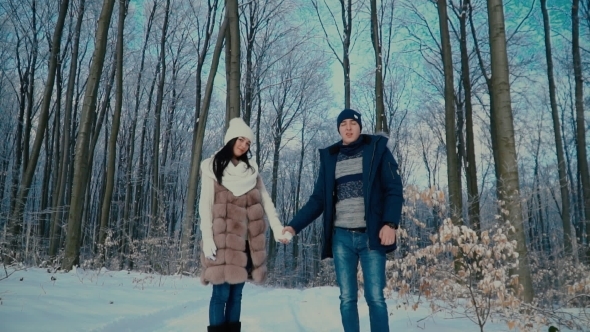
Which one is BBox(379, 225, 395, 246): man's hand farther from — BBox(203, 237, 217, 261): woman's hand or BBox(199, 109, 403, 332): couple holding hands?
BBox(203, 237, 217, 261): woman's hand

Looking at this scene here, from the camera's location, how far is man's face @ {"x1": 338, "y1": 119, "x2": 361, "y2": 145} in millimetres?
3230

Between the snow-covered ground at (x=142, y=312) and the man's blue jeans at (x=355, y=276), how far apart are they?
5.61 feet

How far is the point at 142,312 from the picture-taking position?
4793mm

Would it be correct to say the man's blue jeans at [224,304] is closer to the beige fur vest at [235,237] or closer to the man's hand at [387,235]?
the beige fur vest at [235,237]

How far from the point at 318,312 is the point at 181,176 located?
27125mm

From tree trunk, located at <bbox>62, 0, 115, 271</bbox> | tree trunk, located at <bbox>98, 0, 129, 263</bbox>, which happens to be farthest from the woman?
tree trunk, located at <bbox>98, 0, 129, 263</bbox>

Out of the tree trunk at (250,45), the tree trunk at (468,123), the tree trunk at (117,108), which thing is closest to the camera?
the tree trunk at (117,108)

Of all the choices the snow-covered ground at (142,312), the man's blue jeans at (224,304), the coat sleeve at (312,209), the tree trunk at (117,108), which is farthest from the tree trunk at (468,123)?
the tree trunk at (117,108)

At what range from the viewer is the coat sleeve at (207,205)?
Result: 10.8 feet

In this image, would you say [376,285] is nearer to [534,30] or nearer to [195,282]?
[195,282]

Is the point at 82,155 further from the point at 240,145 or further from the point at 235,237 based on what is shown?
the point at 235,237

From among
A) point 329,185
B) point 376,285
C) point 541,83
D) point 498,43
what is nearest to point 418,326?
point 376,285

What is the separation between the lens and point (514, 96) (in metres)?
14.8

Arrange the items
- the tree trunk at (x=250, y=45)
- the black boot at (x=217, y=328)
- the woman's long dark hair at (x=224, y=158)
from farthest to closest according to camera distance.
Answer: the tree trunk at (x=250, y=45) < the woman's long dark hair at (x=224, y=158) < the black boot at (x=217, y=328)
